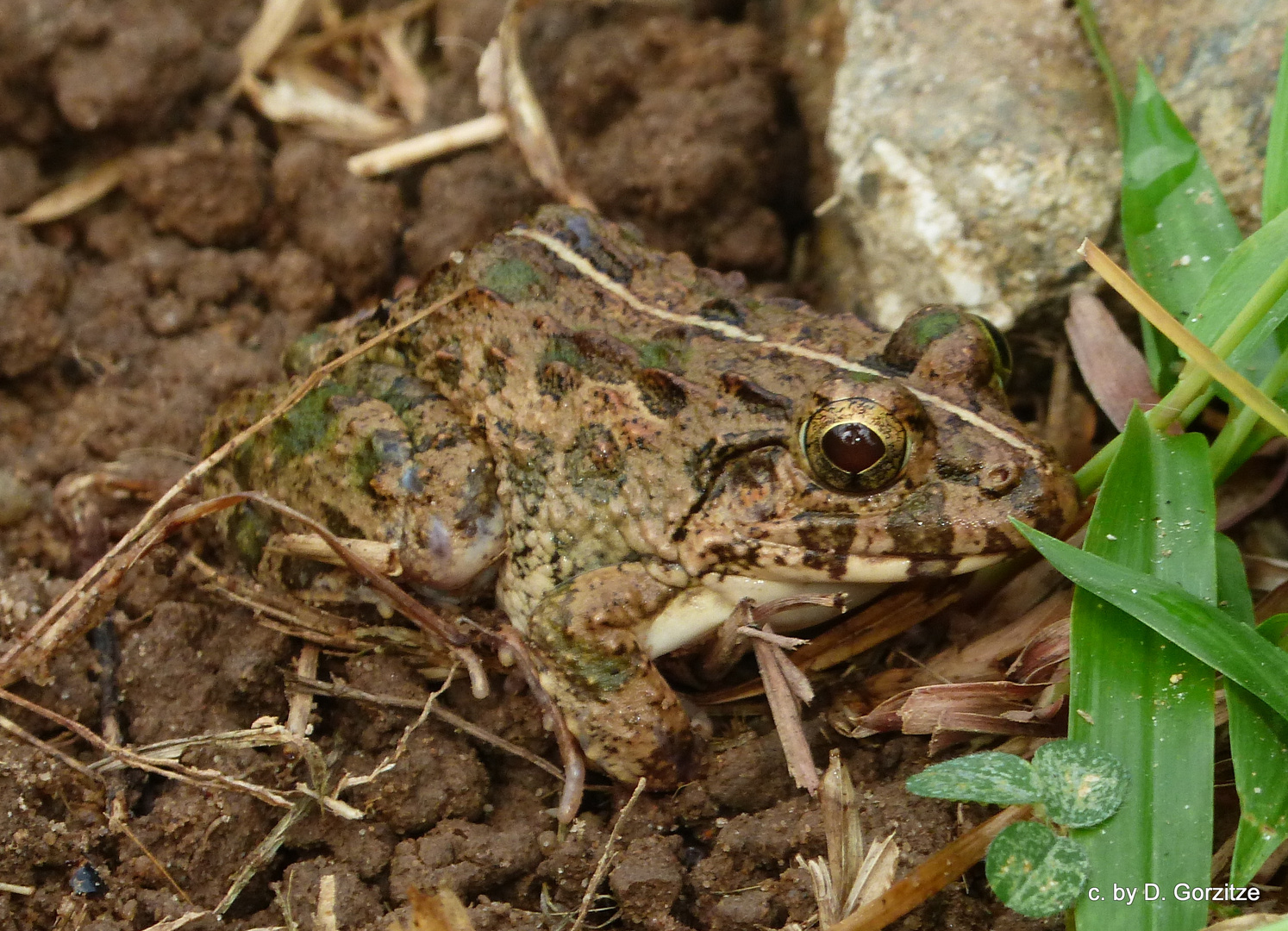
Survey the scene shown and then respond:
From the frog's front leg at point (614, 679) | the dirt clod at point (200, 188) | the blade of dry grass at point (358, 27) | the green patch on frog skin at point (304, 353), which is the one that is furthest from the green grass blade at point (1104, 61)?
the dirt clod at point (200, 188)

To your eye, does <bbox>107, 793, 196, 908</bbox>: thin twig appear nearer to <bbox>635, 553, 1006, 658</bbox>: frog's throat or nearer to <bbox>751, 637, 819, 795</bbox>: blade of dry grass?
<bbox>635, 553, 1006, 658</bbox>: frog's throat

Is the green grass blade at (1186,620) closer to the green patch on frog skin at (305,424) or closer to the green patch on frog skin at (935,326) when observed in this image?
the green patch on frog skin at (935,326)

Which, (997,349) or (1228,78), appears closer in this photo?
(997,349)

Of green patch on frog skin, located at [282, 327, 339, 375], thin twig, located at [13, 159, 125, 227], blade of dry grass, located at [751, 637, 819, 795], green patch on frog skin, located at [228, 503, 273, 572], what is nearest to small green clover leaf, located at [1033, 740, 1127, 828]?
blade of dry grass, located at [751, 637, 819, 795]

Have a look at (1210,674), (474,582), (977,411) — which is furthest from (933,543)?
(474,582)

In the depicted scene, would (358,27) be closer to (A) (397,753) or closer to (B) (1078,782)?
(A) (397,753)

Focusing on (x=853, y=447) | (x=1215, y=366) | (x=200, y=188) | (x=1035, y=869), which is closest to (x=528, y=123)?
(x=200, y=188)
